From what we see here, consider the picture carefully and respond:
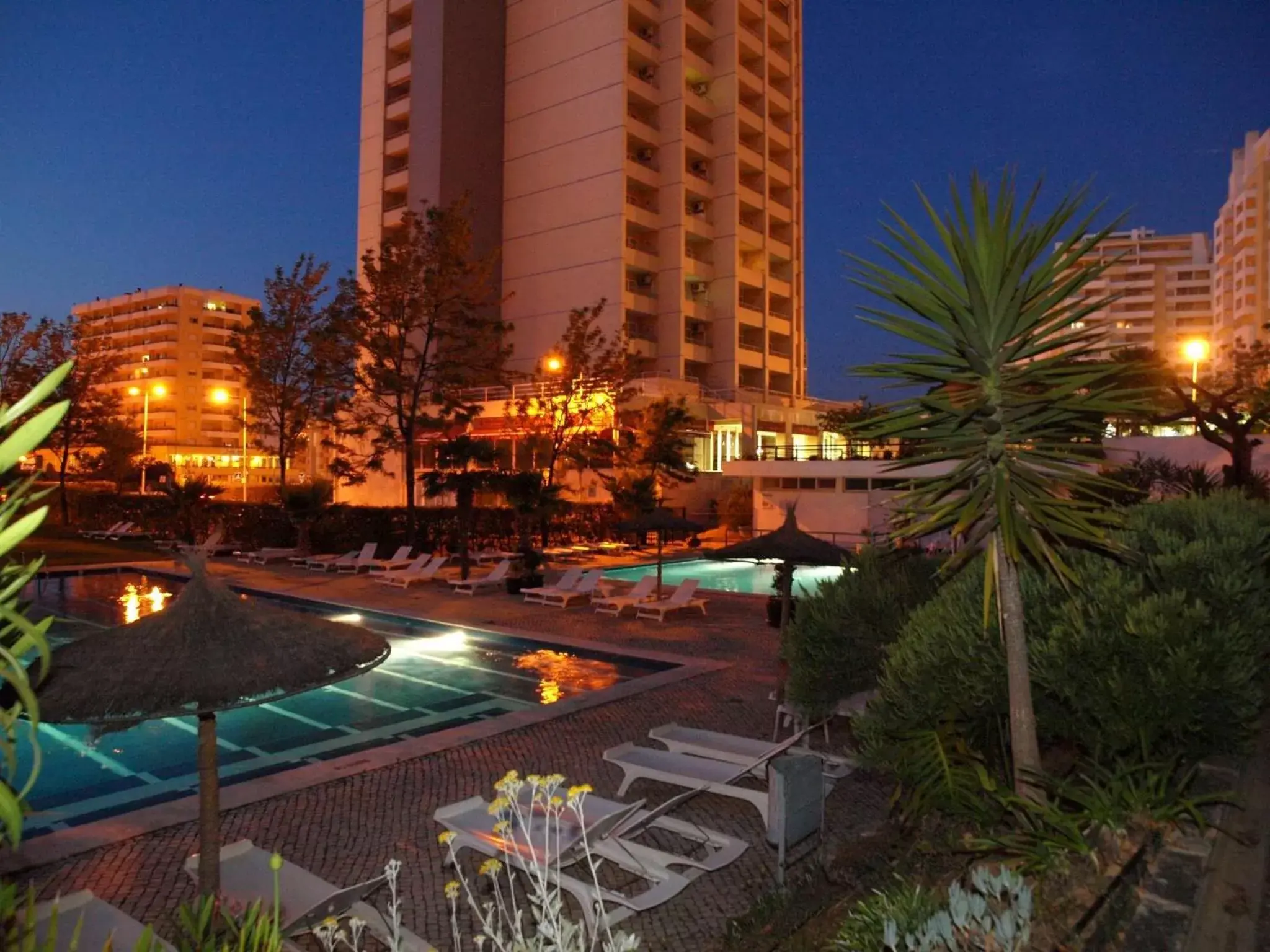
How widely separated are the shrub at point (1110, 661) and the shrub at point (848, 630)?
43.3 inches

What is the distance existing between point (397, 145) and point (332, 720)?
45.8m

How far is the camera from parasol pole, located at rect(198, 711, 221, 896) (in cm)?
423

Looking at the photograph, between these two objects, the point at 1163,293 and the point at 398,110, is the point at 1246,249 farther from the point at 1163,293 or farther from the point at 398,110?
the point at 398,110

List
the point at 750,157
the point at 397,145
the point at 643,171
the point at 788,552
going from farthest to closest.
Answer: the point at 397,145 → the point at 750,157 → the point at 643,171 → the point at 788,552

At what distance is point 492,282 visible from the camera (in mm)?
46469

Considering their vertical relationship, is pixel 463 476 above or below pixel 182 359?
below

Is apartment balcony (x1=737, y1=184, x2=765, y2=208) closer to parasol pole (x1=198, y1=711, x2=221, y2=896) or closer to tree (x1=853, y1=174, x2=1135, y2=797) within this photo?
tree (x1=853, y1=174, x2=1135, y2=797)

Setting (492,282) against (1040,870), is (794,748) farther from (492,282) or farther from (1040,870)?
(492,282)

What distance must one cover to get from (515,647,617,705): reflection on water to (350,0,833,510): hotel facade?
28564 millimetres

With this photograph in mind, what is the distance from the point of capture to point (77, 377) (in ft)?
112

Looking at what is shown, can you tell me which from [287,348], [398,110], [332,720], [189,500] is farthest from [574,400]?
[398,110]

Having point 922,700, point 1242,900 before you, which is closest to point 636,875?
point 922,700

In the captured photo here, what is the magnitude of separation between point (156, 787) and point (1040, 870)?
7.32 m

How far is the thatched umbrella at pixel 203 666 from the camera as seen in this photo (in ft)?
12.5
